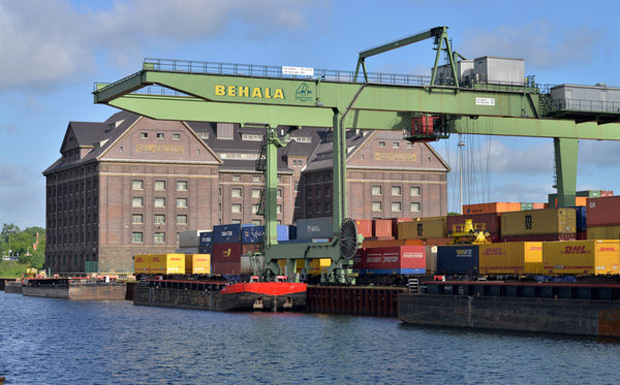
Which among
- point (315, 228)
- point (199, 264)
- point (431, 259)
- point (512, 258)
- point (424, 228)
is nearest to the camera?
point (512, 258)

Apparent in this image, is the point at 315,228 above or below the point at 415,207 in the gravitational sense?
below

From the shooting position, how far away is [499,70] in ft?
206

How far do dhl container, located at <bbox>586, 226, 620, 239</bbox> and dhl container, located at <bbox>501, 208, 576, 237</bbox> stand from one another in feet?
7.08

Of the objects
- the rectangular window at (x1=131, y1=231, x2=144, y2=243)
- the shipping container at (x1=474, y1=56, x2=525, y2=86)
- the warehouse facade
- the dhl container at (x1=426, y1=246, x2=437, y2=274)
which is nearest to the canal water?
the dhl container at (x1=426, y1=246, x2=437, y2=274)

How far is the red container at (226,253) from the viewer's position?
85.9 meters

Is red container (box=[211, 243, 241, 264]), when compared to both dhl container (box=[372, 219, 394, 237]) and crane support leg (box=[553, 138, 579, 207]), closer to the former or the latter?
dhl container (box=[372, 219, 394, 237])

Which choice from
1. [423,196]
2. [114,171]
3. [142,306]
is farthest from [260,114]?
[423,196]

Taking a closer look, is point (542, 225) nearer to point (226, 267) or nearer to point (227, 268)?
point (227, 268)

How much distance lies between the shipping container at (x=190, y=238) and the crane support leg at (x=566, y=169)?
43756 mm

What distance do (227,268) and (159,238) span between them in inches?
1462

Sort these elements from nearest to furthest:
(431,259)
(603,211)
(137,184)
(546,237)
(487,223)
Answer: (603,211) → (546,237) → (431,259) → (487,223) → (137,184)

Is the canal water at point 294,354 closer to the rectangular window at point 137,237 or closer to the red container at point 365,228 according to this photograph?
the red container at point 365,228

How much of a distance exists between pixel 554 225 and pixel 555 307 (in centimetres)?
1304

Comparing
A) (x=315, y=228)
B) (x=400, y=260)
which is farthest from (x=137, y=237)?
(x=400, y=260)
